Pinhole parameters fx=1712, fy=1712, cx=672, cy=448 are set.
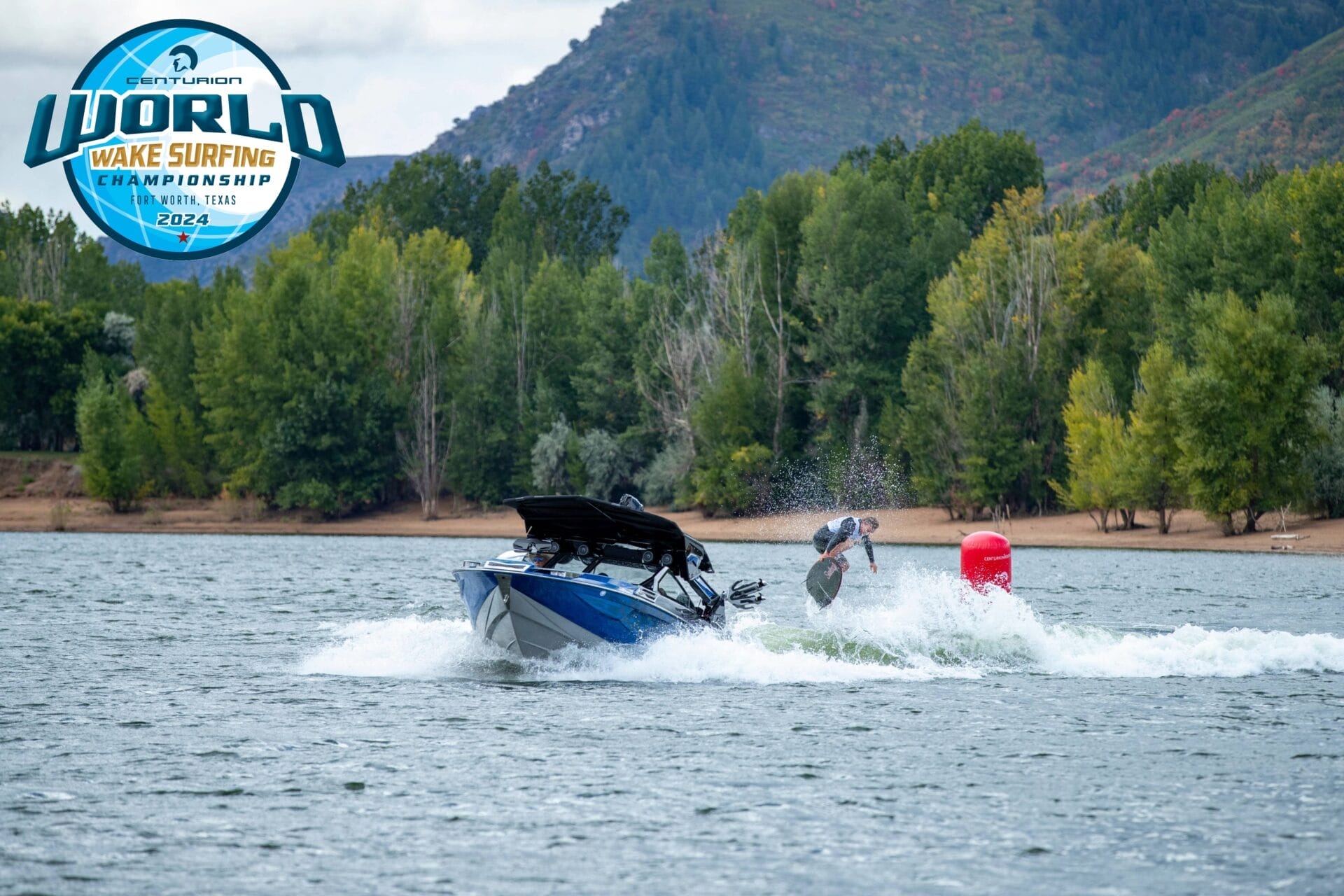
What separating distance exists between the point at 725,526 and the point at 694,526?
5.52 ft

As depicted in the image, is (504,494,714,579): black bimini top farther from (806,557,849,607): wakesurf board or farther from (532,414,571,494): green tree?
(532,414,571,494): green tree

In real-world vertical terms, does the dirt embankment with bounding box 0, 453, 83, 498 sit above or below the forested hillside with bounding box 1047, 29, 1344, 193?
below

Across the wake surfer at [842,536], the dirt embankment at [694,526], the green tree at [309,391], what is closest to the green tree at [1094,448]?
the dirt embankment at [694,526]

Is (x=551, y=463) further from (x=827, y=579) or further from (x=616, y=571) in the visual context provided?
(x=616, y=571)

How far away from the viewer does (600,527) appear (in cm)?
2289

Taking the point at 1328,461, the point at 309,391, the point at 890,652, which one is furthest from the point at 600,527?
the point at 309,391

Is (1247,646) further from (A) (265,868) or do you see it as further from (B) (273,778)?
(A) (265,868)

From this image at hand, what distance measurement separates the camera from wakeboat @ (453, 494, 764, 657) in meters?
22.1

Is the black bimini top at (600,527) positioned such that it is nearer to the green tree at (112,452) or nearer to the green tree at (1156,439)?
the green tree at (1156,439)

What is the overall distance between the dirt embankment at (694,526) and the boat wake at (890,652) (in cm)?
3385

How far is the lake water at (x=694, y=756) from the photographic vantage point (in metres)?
13.2

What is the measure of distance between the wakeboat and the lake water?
0.49m

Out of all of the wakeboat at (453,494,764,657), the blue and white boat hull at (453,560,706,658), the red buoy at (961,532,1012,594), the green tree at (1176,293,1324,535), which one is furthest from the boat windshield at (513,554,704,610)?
the green tree at (1176,293,1324,535)

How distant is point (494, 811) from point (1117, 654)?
1236cm
